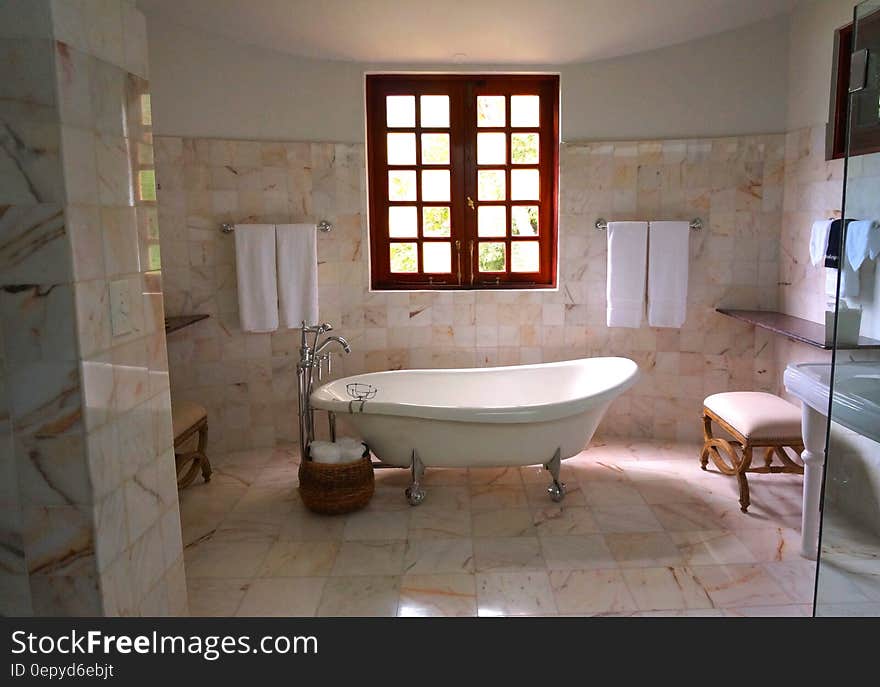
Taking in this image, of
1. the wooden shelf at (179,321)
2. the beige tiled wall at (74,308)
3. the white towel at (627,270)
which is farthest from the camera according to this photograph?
the white towel at (627,270)

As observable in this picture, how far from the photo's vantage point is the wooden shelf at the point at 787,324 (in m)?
3.45

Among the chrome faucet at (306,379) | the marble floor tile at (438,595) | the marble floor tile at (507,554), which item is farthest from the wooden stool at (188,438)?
the marble floor tile at (507,554)

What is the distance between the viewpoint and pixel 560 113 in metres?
4.38

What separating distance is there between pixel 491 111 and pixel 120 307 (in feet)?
10.5

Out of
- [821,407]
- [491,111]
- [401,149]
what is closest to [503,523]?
Answer: [821,407]

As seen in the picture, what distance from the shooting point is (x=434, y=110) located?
4.47 metres

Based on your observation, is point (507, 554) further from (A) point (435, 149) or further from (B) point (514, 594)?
(A) point (435, 149)

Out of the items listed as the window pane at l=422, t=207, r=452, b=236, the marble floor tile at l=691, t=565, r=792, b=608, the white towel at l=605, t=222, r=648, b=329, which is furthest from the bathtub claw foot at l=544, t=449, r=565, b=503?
the window pane at l=422, t=207, r=452, b=236

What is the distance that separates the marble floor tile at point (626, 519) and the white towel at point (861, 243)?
178cm

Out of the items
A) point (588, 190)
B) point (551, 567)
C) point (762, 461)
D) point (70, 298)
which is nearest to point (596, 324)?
point (588, 190)

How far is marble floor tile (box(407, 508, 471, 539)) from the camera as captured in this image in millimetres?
3301

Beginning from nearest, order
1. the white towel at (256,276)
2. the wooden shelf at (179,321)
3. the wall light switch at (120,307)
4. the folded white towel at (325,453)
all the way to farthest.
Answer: the wall light switch at (120,307) < the folded white towel at (325,453) < the wooden shelf at (179,321) < the white towel at (256,276)

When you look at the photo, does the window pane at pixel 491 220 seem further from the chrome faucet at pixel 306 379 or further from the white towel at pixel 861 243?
the white towel at pixel 861 243
